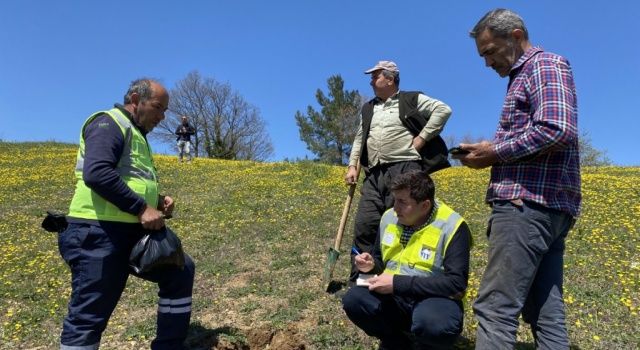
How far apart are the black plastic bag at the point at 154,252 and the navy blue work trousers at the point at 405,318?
4.28 feet

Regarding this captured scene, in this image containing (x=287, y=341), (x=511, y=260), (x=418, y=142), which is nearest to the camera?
(x=511, y=260)

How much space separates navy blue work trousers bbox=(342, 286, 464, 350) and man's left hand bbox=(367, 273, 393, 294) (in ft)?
0.40

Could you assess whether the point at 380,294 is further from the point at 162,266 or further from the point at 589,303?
the point at 589,303

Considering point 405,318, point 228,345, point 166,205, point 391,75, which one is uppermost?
point 391,75

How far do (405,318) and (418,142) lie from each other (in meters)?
1.84

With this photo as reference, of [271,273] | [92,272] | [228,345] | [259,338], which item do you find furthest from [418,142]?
[92,272]

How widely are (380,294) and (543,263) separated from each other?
111 cm

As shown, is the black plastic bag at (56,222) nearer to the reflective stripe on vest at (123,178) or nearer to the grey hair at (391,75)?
the reflective stripe on vest at (123,178)

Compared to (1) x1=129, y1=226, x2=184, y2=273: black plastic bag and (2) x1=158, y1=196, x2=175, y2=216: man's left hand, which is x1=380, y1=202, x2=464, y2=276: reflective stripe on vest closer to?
(1) x1=129, y1=226, x2=184, y2=273: black plastic bag

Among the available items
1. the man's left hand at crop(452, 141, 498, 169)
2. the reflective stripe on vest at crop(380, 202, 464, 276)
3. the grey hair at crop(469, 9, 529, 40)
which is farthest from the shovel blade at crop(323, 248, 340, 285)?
the grey hair at crop(469, 9, 529, 40)

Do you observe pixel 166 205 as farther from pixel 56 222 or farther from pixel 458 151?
pixel 458 151

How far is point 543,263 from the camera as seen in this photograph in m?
3.11

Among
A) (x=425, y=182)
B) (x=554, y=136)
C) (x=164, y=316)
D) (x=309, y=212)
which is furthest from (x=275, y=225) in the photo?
(x=554, y=136)

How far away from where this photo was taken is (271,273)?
646cm
